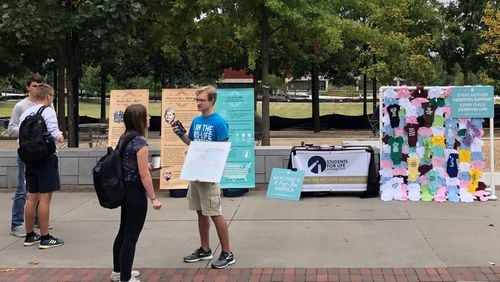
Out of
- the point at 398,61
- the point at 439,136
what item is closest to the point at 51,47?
the point at 439,136

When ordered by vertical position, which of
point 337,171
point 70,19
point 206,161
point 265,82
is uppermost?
point 70,19

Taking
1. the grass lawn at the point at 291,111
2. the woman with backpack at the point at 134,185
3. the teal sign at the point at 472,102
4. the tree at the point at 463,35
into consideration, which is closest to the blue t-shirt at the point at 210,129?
the woman with backpack at the point at 134,185

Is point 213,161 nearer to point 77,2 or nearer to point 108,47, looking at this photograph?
point 108,47

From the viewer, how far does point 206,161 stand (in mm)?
5312

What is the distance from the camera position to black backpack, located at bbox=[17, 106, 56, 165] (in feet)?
19.5

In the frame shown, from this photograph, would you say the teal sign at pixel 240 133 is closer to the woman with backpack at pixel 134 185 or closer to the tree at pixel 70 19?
the tree at pixel 70 19

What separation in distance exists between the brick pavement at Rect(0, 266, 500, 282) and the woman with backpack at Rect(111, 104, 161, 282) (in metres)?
0.55

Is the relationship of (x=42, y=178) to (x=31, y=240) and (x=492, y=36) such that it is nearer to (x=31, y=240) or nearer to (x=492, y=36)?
(x=31, y=240)

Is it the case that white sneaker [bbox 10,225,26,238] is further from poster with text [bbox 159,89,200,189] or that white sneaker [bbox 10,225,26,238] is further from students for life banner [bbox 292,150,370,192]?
students for life banner [bbox 292,150,370,192]

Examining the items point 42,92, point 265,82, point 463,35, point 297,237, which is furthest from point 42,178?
point 463,35

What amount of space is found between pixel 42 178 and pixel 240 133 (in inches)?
146

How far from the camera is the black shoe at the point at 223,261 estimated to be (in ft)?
17.8

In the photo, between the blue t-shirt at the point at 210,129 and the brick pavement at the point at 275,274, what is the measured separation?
119 centimetres

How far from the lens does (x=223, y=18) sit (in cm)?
1355
